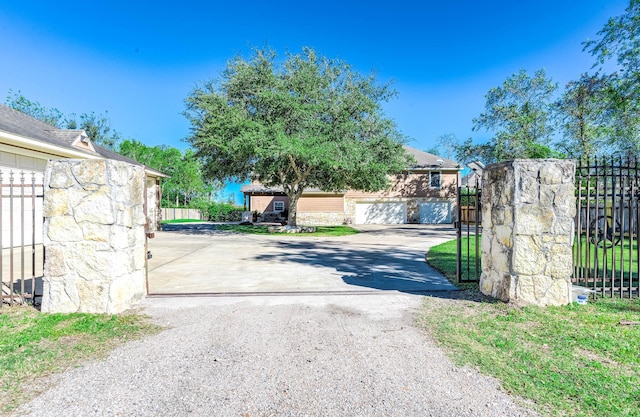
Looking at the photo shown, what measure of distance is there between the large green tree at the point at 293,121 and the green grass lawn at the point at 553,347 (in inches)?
423

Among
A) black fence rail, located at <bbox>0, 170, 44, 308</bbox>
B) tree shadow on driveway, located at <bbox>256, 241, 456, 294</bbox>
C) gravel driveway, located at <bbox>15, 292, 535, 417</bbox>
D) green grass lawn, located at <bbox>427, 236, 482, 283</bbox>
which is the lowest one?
gravel driveway, located at <bbox>15, 292, 535, 417</bbox>

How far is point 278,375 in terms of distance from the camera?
2.78 m

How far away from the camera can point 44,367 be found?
289 cm

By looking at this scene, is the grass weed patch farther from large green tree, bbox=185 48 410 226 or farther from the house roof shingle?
large green tree, bbox=185 48 410 226

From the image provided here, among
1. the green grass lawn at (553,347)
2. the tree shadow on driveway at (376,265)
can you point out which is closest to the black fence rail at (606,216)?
the green grass lawn at (553,347)

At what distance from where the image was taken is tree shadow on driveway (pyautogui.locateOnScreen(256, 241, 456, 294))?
600 cm

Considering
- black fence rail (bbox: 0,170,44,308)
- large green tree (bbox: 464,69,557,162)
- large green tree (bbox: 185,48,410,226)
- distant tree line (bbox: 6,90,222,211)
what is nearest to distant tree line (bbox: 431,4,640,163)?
large green tree (bbox: 464,69,557,162)

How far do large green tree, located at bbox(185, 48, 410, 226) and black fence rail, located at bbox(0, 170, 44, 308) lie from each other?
274 inches

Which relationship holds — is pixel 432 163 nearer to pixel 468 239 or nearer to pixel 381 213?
pixel 381 213

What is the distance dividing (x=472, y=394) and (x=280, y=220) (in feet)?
79.9

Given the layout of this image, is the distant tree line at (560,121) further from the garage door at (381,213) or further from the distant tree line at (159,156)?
the distant tree line at (159,156)

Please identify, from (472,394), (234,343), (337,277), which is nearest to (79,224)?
(234,343)

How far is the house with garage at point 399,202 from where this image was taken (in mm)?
27281

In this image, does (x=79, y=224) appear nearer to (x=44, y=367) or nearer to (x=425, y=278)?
(x=44, y=367)
